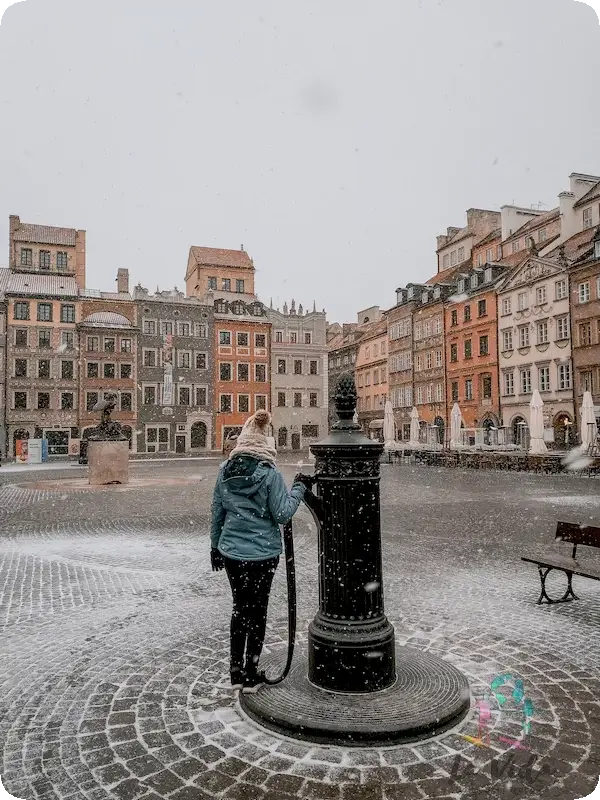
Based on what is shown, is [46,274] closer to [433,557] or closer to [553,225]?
[553,225]

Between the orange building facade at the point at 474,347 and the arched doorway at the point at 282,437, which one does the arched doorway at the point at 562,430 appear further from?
the arched doorway at the point at 282,437

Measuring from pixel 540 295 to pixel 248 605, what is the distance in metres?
36.4

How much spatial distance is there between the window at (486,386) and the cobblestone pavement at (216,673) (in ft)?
107

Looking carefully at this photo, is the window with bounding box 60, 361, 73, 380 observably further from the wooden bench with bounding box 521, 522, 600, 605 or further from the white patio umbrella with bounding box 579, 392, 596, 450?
the wooden bench with bounding box 521, 522, 600, 605

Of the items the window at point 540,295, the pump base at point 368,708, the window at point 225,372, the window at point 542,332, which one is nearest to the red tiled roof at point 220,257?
the window at point 225,372

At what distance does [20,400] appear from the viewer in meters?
48.0

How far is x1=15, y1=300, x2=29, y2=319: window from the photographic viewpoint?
48.4m

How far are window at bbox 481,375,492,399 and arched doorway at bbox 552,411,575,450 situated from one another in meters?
6.56

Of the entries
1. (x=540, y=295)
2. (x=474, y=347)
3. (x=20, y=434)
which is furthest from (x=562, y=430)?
(x=20, y=434)

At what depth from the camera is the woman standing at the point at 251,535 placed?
374cm

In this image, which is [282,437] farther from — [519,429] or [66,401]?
[519,429]

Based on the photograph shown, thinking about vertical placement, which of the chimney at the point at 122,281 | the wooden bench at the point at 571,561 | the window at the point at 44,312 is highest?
the chimney at the point at 122,281

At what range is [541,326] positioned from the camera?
119 ft

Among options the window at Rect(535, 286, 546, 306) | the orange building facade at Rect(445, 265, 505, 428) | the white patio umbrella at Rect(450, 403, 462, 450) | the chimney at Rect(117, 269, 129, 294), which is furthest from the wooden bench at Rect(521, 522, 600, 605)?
the chimney at Rect(117, 269, 129, 294)
